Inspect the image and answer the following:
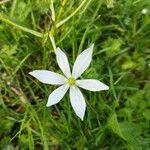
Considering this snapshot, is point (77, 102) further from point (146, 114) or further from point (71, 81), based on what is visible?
point (146, 114)

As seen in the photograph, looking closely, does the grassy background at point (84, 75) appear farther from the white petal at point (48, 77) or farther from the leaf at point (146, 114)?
the white petal at point (48, 77)

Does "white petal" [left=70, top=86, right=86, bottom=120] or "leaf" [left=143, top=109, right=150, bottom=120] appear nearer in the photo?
"white petal" [left=70, top=86, right=86, bottom=120]

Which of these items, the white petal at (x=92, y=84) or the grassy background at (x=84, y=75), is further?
the grassy background at (x=84, y=75)

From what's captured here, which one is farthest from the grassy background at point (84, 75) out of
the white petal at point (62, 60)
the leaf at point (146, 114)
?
the white petal at point (62, 60)

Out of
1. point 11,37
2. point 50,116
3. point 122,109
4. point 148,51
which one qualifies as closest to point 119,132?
point 122,109

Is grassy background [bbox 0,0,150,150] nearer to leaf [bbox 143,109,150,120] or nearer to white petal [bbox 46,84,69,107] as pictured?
leaf [bbox 143,109,150,120]

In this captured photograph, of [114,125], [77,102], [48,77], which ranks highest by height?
[48,77]

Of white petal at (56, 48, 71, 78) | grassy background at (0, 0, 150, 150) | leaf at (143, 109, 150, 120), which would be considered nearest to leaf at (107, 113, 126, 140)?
grassy background at (0, 0, 150, 150)

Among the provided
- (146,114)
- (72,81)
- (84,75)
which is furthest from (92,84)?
(146,114)
